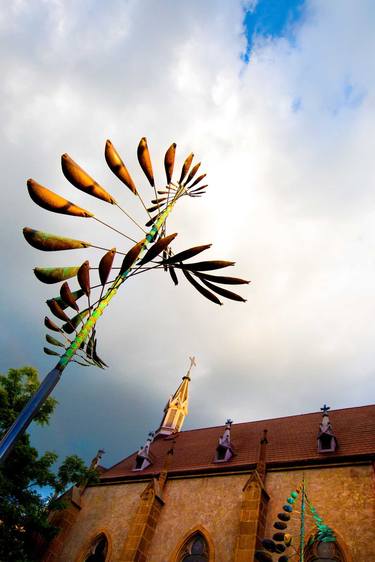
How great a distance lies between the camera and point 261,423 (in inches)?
853

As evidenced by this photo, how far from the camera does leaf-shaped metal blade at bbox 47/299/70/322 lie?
10.7 ft

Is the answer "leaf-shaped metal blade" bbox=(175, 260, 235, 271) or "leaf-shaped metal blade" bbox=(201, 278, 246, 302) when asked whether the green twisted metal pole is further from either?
"leaf-shaped metal blade" bbox=(201, 278, 246, 302)

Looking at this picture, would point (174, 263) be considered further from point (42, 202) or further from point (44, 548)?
point (44, 548)

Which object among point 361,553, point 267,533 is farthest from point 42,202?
point 267,533

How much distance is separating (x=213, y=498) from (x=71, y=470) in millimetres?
6171

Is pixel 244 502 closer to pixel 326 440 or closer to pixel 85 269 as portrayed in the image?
pixel 326 440

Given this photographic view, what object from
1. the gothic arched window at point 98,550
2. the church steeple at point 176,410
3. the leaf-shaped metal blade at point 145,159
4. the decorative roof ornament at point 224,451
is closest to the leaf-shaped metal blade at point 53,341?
the leaf-shaped metal blade at point 145,159

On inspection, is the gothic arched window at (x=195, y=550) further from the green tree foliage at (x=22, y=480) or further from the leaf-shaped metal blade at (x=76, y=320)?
the leaf-shaped metal blade at (x=76, y=320)

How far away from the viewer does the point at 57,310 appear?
3.29 m

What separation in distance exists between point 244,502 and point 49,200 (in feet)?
46.4

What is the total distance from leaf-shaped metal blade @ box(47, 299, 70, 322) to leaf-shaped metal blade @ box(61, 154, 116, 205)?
3.37 feet

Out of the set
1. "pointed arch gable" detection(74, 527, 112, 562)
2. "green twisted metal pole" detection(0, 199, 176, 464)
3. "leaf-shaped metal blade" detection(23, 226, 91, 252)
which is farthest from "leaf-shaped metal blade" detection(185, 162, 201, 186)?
"pointed arch gable" detection(74, 527, 112, 562)

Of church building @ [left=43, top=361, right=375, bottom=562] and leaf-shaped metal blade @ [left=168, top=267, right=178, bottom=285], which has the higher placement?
church building @ [left=43, top=361, right=375, bottom=562]

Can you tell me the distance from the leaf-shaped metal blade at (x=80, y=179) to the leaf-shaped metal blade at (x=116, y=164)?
30 centimetres
